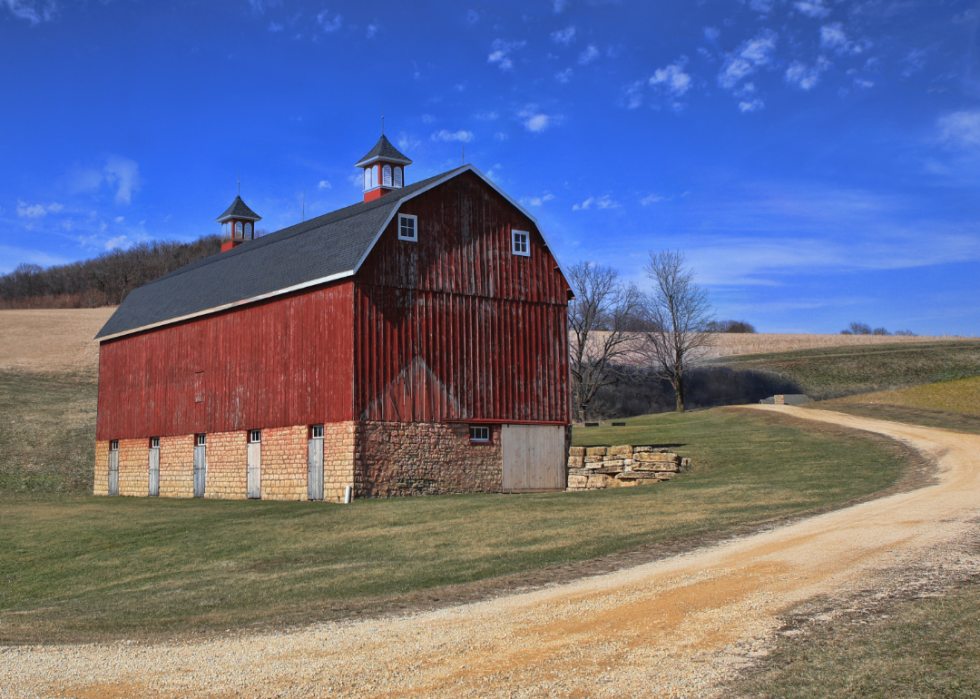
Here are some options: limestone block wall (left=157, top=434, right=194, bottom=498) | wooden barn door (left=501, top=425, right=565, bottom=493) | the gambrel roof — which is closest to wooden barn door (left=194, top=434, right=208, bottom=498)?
limestone block wall (left=157, top=434, right=194, bottom=498)

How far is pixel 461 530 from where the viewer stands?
16.9 meters

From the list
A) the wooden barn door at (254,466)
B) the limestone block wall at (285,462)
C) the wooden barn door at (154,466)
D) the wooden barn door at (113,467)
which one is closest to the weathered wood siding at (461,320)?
the limestone block wall at (285,462)

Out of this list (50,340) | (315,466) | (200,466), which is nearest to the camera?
(315,466)

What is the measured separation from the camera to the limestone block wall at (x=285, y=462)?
1015 inches

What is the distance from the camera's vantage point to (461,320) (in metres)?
26.8

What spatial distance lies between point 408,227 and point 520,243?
420 centimetres

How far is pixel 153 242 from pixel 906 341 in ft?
276

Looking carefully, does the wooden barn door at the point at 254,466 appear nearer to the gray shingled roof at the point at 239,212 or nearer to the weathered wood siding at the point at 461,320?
the weathered wood siding at the point at 461,320

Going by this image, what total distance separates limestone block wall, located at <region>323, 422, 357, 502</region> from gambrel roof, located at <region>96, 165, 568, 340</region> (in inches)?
174

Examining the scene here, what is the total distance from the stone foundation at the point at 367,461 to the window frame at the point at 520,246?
19.1ft

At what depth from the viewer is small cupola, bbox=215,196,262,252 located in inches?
1713

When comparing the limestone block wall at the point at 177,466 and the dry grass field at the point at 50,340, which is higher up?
the dry grass field at the point at 50,340

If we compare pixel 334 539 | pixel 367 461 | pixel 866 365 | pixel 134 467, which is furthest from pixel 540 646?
pixel 866 365

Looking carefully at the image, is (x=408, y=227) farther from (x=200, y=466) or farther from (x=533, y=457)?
(x=200, y=466)
